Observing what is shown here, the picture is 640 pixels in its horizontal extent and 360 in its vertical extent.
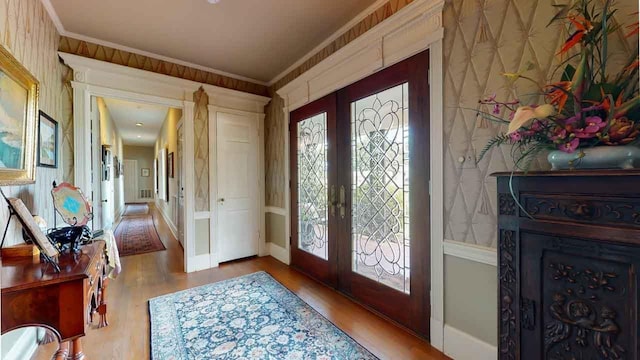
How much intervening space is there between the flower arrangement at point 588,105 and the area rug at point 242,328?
1677 millimetres

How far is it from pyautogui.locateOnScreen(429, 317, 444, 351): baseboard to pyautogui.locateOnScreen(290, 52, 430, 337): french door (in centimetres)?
6

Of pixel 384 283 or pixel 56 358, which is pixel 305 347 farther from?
pixel 56 358

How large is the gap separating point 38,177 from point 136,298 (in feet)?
4.67

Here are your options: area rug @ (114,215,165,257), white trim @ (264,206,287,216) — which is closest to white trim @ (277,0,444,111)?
white trim @ (264,206,287,216)

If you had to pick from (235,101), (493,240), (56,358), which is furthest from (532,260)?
(235,101)

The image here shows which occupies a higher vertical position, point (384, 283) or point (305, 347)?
point (384, 283)

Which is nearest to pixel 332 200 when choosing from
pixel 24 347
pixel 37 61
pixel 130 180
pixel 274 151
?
pixel 274 151

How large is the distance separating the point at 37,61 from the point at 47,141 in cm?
62

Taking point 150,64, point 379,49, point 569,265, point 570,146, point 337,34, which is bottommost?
point 569,265

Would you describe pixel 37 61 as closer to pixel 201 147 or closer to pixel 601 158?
pixel 201 147

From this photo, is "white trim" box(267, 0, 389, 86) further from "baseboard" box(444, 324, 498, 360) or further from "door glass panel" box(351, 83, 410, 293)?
"baseboard" box(444, 324, 498, 360)

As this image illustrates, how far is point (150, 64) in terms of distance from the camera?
3.20 metres

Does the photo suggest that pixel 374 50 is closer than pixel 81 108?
Yes

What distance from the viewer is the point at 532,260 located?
1.10 metres
